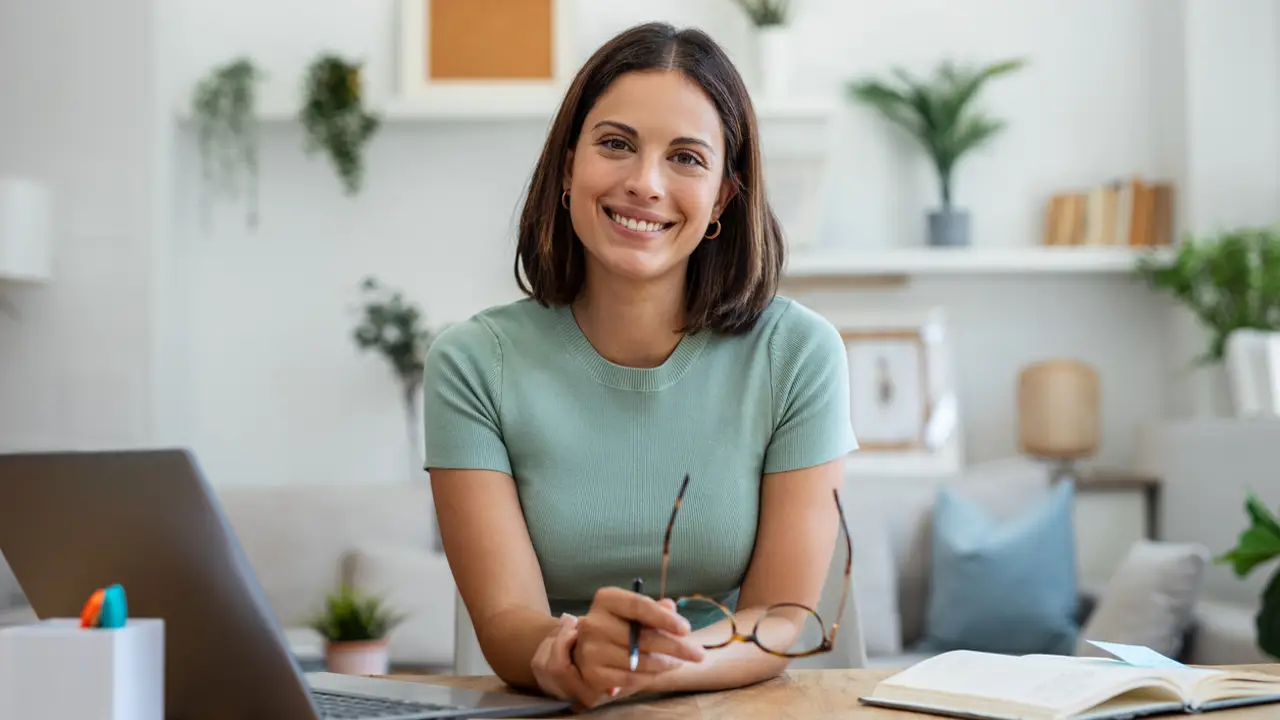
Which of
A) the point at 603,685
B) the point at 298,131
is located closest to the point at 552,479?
the point at 603,685

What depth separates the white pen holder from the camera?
0.80 m

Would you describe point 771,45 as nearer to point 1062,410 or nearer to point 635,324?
point 1062,410

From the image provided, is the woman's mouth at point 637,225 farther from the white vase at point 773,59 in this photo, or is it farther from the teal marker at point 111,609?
the white vase at point 773,59

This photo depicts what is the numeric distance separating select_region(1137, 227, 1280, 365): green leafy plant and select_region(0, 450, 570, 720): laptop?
3393mm

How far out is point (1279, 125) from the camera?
13.5 feet

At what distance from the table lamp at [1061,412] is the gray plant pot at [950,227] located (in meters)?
0.46

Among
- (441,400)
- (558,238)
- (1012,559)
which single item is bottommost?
(1012,559)

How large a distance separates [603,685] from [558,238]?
2.17ft

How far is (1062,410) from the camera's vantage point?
4031mm

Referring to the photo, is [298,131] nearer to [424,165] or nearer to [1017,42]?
[424,165]

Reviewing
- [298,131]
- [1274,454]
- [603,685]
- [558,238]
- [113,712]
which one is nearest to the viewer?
[113,712]

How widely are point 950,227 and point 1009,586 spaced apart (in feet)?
4.19

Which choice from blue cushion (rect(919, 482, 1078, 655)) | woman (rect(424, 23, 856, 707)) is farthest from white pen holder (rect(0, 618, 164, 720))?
blue cushion (rect(919, 482, 1078, 655))

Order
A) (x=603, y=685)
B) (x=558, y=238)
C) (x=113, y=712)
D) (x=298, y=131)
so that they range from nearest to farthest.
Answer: (x=113, y=712), (x=603, y=685), (x=558, y=238), (x=298, y=131)
